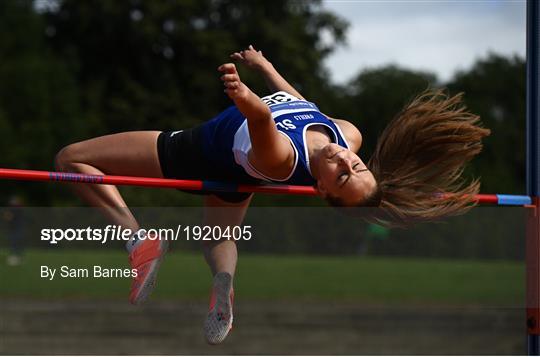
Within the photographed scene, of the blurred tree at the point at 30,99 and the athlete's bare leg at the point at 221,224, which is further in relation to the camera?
the blurred tree at the point at 30,99

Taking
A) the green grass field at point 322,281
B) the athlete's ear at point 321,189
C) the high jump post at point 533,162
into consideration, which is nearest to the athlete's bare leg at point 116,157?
the athlete's ear at point 321,189

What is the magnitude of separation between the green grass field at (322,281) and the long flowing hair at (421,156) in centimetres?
720

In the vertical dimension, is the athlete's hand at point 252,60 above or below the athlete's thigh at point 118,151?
above

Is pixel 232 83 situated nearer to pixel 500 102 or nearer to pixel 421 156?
pixel 421 156

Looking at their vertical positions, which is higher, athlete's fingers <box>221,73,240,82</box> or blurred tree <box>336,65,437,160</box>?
blurred tree <box>336,65,437,160</box>

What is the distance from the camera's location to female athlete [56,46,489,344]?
401 cm

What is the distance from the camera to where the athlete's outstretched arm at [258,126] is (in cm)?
354

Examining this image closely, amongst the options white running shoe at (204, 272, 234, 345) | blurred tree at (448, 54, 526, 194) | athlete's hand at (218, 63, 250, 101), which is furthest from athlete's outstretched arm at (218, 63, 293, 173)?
blurred tree at (448, 54, 526, 194)

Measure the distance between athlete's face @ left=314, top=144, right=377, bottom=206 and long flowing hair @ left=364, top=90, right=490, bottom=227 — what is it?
204 millimetres

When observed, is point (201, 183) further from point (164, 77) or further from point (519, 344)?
point (164, 77)

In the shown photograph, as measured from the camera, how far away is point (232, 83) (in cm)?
353

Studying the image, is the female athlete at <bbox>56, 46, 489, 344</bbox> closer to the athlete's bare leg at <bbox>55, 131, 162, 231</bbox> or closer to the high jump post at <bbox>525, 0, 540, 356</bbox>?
the athlete's bare leg at <bbox>55, 131, 162, 231</bbox>

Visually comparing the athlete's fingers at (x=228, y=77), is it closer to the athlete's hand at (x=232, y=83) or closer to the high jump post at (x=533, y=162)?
the athlete's hand at (x=232, y=83)

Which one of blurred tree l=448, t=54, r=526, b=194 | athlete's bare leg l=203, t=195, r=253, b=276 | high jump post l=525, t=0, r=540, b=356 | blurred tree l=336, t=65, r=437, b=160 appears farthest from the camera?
blurred tree l=448, t=54, r=526, b=194
